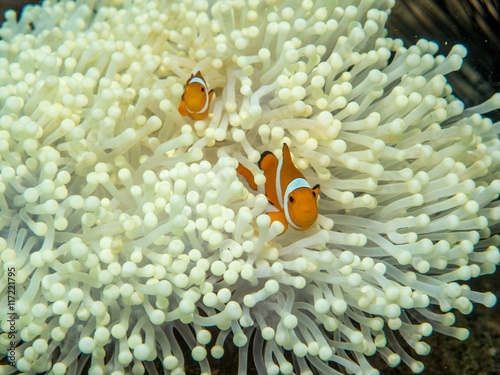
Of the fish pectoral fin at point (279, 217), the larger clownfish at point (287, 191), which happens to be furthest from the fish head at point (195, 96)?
the fish pectoral fin at point (279, 217)

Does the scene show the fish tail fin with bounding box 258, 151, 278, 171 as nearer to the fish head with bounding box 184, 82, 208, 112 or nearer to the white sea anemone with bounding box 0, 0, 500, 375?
the white sea anemone with bounding box 0, 0, 500, 375

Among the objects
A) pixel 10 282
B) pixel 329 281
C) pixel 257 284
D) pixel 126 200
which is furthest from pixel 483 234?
pixel 10 282

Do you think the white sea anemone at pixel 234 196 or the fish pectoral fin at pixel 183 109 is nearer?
the white sea anemone at pixel 234 196

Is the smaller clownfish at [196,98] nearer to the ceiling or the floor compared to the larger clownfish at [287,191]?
nearer to the ceiling

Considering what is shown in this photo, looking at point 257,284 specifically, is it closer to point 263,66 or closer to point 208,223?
point 208,223

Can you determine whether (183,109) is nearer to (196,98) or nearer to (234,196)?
(196,98)

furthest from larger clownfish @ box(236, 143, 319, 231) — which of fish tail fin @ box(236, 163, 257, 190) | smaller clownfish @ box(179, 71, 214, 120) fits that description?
smaller clownfish @ box(179, 71, 214, 120)

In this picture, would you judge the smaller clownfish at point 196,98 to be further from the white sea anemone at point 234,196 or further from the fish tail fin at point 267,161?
the fish tail fin at point 267,161
